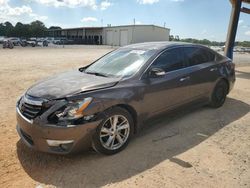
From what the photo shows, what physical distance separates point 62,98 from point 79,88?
0.30 metres

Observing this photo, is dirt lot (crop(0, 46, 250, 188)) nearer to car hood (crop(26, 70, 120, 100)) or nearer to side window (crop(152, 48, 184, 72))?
car hood (crop(26, 70, 120, 100))

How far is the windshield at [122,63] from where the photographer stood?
13.3 feet

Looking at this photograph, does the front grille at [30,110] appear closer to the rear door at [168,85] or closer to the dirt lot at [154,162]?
the dirt lot at [154,162]

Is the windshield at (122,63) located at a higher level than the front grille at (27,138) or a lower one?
higher

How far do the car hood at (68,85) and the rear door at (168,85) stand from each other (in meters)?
0.64

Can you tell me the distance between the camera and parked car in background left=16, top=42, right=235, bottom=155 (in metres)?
3.14

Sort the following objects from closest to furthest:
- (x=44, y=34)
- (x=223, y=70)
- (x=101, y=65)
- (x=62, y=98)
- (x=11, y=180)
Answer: (x=11, y=180) < (x=62, y=98) < (x=101, y=65) < (x=223, y=70) < (x=44, y=34)

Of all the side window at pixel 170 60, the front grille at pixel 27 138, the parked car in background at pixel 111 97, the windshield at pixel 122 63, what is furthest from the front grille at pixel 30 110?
the side window at pixel 170 60

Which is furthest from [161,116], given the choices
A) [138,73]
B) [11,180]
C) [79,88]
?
[11,180]

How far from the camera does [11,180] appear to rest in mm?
2945

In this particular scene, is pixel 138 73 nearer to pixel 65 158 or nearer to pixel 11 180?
pixel 65 158

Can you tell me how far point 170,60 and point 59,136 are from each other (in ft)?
8.03

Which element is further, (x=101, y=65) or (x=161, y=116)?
(x=101, y=65)

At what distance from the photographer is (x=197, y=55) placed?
5223 mm
